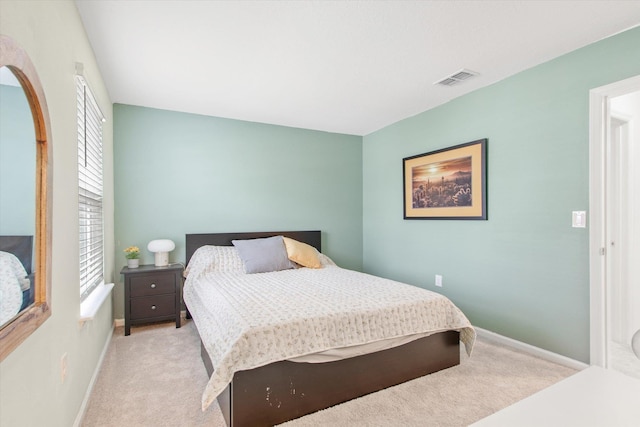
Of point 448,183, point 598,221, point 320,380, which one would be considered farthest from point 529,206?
point 320,380

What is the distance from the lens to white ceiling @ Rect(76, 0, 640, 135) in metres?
1.99

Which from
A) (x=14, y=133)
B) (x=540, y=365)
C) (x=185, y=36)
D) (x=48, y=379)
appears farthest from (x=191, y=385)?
(x=540, y=365)

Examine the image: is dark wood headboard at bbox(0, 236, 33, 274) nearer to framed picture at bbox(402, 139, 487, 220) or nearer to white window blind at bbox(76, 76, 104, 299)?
white window blind at bbox(76, 76, 104, 299)

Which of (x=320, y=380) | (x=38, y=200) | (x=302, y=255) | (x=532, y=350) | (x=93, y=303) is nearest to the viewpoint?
(x=38, y=200)

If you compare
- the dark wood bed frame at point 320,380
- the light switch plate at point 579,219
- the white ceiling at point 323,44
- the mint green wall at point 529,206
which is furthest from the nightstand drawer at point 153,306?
the light switch plate at point 579,219

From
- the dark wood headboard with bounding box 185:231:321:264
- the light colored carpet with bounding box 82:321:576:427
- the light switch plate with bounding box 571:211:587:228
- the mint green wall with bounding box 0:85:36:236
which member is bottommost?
the light colored carpet with bounding box 82:321:576:427

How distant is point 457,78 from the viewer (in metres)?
2.94

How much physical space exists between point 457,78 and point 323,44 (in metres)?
1.32

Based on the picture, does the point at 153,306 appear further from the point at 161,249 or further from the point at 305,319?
the point at 305,319

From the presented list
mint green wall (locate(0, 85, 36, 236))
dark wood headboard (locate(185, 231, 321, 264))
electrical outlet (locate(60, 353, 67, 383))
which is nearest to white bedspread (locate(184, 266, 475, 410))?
electrical outlet (locate(60, 353, 67, 383))

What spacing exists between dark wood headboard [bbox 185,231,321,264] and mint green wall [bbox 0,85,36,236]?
8.77 feet

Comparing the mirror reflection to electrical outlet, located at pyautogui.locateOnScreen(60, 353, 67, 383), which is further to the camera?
electrical outlet, located at pyautogui.locateOnScreen(60, 353, 67, 383)

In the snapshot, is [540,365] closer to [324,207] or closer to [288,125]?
[324,207]

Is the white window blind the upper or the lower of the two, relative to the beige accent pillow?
upper
